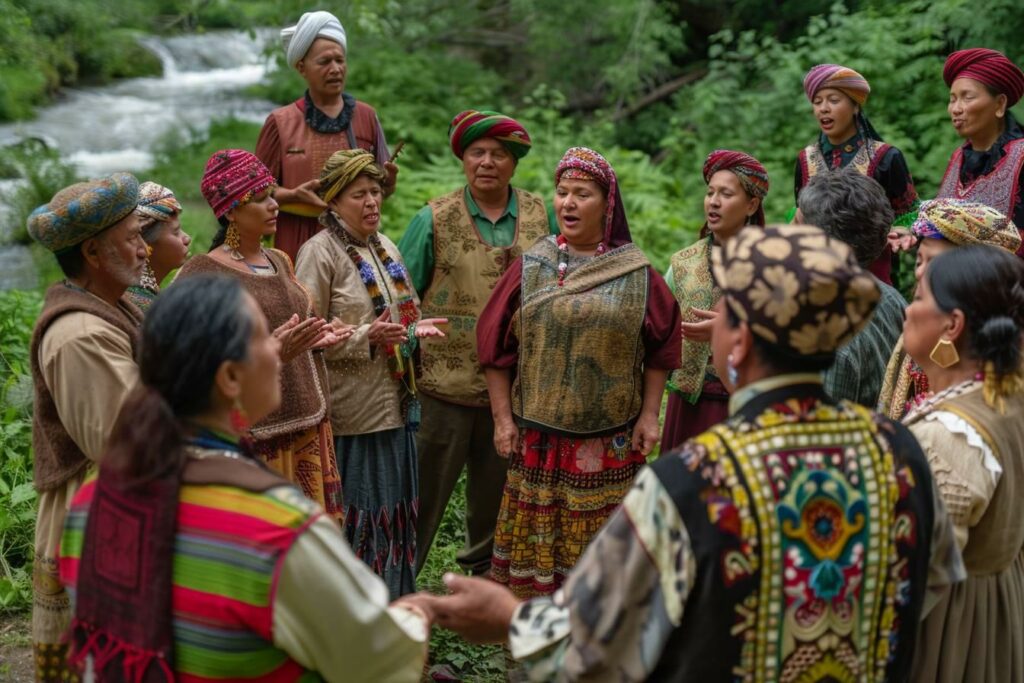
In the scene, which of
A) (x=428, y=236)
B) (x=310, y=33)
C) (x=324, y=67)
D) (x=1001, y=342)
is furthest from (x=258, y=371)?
(x=310, y=33)

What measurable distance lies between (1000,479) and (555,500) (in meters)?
1.84

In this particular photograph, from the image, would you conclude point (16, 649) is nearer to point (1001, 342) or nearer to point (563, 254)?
point (563, 254)

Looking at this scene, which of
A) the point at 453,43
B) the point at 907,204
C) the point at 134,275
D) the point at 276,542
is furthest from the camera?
the point at 453,43

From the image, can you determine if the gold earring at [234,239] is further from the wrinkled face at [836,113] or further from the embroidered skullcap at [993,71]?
the embroidered skullcap at [993,71]

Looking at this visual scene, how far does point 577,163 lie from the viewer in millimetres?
3922

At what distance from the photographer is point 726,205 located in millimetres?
4324

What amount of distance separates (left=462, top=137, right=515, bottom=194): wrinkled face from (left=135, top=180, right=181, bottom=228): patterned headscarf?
1302 mm

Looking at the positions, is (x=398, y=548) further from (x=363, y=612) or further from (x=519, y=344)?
(x=363, y=612)

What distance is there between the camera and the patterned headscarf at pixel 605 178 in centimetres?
392

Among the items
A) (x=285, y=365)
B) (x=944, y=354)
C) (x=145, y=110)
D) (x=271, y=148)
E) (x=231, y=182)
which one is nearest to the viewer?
(x=944, y=354)

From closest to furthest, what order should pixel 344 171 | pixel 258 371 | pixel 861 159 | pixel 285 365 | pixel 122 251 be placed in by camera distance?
pixel 258 371 < pixel 122 251 < pixel 285 365 < pixel 344 171 < pixel 861 159

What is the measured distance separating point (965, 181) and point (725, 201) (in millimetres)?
1571

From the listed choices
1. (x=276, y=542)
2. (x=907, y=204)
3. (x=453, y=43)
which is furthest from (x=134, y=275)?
(x=453, y=43)

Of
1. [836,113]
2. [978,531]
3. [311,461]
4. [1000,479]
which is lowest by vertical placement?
[311,461]
